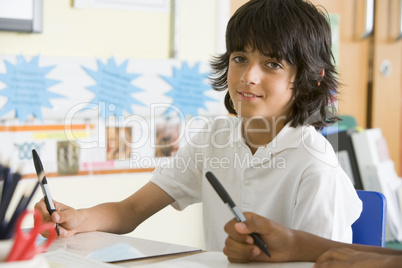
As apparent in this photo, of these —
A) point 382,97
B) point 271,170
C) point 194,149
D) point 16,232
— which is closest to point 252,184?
point 271,170

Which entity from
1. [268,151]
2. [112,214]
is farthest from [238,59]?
[112,214]

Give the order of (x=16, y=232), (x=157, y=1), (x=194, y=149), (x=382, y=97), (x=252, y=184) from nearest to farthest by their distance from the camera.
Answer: (x=16, y=232) → (x=252, y=184) → (x=194, y=149) → (x=157, y=1) → (x=382, y=97)

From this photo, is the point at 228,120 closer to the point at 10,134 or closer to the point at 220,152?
the point at 220,152

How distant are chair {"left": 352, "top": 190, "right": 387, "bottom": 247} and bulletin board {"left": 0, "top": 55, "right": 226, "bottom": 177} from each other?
0.89 metres

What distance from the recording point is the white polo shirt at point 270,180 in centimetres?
93

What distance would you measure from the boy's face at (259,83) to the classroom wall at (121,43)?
0.69 metres

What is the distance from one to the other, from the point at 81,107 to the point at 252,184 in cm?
75

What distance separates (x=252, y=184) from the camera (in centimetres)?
107

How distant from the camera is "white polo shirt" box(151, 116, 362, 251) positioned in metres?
0.93

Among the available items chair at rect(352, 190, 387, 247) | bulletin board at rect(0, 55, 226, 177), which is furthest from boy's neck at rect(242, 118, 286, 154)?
bulletin board at rect(0, 55, 226, 177)

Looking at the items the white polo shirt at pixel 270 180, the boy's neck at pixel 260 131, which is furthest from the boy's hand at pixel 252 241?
the boy's neck at pixel 260 131

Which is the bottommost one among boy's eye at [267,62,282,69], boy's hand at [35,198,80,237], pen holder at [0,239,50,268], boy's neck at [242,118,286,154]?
boy's hand at [35,198,80,237]

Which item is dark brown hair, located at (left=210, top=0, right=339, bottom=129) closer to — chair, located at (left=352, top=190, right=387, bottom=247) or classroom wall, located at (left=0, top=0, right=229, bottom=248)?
chair, located at (left=352, top=190, right=387, bottom=247)

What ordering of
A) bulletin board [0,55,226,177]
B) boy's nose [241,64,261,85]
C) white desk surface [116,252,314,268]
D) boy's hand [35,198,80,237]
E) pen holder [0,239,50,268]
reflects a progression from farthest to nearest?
1. bulletin board [0,55,226,177]
2. boy's nose [241,64,261,85]
3. boy's hand [35,198,80,237]
4. white desk surface [116,252,314,268]
5. pen holder [0,239,50,268]
